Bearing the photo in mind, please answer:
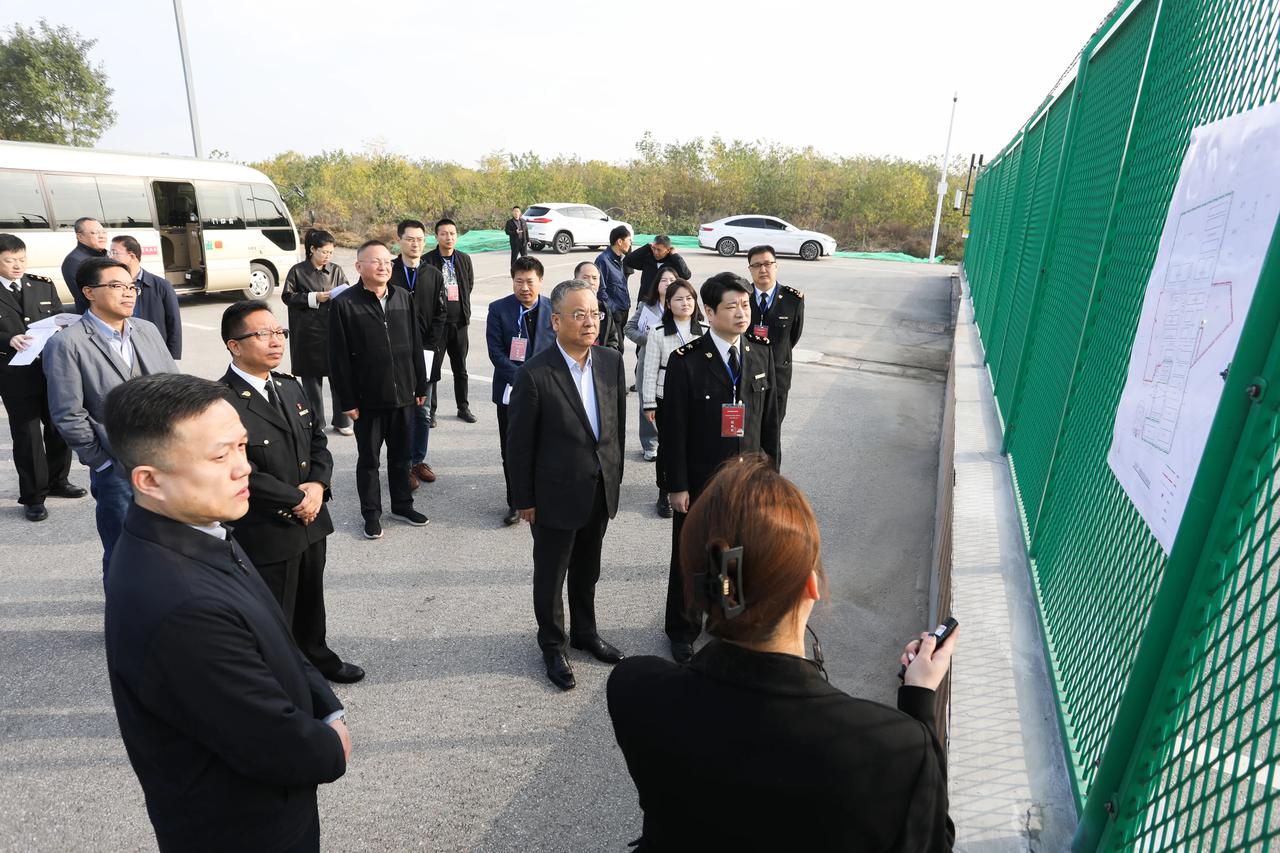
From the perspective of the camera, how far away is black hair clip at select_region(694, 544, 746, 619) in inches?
48.2

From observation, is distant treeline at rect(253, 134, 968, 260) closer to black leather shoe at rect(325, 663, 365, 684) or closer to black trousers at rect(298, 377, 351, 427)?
black trousers at rect(298, 377, 351, 427)

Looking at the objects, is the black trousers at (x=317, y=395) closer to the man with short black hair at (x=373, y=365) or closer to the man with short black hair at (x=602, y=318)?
the man with short black hair at (x=373, y=365)

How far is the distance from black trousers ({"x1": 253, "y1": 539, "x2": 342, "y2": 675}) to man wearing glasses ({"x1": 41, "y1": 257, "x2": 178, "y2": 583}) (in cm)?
110

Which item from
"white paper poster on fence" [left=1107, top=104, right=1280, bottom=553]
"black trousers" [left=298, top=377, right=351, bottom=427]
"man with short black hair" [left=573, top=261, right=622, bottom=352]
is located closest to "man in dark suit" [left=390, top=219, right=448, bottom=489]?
"black trousers" [left=298, top=377, right=351, bottom=427]

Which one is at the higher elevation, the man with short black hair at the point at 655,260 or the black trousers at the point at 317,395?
the man with short black hair at the point at 655,260

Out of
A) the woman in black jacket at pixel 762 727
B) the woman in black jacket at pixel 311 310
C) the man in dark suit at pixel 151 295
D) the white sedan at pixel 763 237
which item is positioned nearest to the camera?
the woman in black jacket at pixel 762 727

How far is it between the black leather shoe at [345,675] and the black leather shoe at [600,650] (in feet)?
3.47

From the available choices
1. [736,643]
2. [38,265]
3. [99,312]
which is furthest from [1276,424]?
[38,265]

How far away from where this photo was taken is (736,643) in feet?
4.20

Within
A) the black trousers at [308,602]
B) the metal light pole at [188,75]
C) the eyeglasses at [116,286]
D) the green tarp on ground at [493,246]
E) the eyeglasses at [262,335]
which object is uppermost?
the metal light pole at [188,75]

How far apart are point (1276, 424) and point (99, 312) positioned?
4554mm

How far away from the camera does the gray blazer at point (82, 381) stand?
11.6 ft

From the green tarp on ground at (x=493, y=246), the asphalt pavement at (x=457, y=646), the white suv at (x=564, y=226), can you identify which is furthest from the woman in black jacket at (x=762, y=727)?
the green tarp on ground at (x=493, y=246)

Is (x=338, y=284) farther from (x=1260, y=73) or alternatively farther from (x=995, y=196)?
(x=995, y=196)
